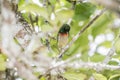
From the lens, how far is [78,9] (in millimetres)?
1058

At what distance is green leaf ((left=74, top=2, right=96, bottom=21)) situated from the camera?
41.1 inches

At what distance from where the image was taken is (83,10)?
1047 mm

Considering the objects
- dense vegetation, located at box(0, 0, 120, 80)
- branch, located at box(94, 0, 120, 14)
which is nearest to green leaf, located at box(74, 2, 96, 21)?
dense vegetation, located at box(0, 0, 120, 80)

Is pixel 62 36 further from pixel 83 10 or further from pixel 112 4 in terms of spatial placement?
pixel 112 4

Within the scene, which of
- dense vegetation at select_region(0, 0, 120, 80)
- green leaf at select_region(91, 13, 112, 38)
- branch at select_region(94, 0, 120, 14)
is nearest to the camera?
branch at select_region(94, 0, 120, 14)

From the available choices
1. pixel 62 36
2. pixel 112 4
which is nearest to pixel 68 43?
pixel 62 36

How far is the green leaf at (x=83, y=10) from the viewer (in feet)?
3.43

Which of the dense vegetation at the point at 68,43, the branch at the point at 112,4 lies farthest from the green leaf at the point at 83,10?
the branch at the point at 112,4

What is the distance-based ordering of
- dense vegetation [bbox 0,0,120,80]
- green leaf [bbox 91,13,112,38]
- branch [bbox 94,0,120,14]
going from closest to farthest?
branch [bbox 94,0,120,14], dense vegetation [bbox 0,0,120,80], green leaf [bbox 91,13,112,38]

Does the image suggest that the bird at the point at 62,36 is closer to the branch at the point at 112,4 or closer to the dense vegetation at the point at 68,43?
the dense vegetation at the point at 68,43

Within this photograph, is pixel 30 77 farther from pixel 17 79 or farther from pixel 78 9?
pixel 78 9

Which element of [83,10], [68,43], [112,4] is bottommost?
[112,4]

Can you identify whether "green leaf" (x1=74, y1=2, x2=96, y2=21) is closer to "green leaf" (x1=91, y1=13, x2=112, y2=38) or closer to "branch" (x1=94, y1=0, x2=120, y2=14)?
"green leaf" (x1=91, y1=13, x2=112, y2=38)

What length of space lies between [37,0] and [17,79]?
1.15ft
